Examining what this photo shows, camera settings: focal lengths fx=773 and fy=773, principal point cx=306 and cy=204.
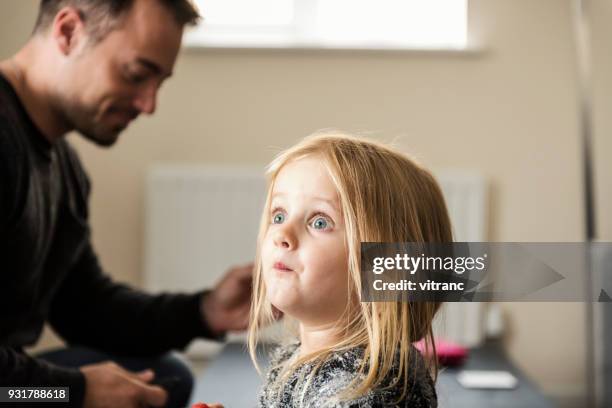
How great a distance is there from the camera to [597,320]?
0.53m

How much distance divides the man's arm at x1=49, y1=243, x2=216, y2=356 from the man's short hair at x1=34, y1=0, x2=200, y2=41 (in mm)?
315

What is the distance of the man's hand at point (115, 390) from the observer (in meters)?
0.63

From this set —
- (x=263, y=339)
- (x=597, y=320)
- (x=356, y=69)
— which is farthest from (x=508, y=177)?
(x=263, y=339)

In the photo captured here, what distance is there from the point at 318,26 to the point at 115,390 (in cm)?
43

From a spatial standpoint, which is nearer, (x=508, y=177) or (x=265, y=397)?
(x=265, y=397)

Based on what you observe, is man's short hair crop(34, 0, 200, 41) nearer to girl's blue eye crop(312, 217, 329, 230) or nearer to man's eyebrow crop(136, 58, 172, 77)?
man's eyebrow crop(136, 58, 172, 77)

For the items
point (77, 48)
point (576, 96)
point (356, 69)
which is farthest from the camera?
point (356, 69)

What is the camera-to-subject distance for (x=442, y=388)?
449 millimetres

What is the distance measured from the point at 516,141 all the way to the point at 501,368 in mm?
393

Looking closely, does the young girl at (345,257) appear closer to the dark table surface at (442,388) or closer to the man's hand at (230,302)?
the dark table surface at (442,388)

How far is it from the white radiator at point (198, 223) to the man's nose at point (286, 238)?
101 centimetres

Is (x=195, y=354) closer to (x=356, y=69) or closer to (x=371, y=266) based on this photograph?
(x=356, y=69)

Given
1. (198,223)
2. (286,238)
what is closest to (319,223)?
(286,238)

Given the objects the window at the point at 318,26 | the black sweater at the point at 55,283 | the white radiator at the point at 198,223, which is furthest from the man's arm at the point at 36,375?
the white radiator at the point at 198,223
